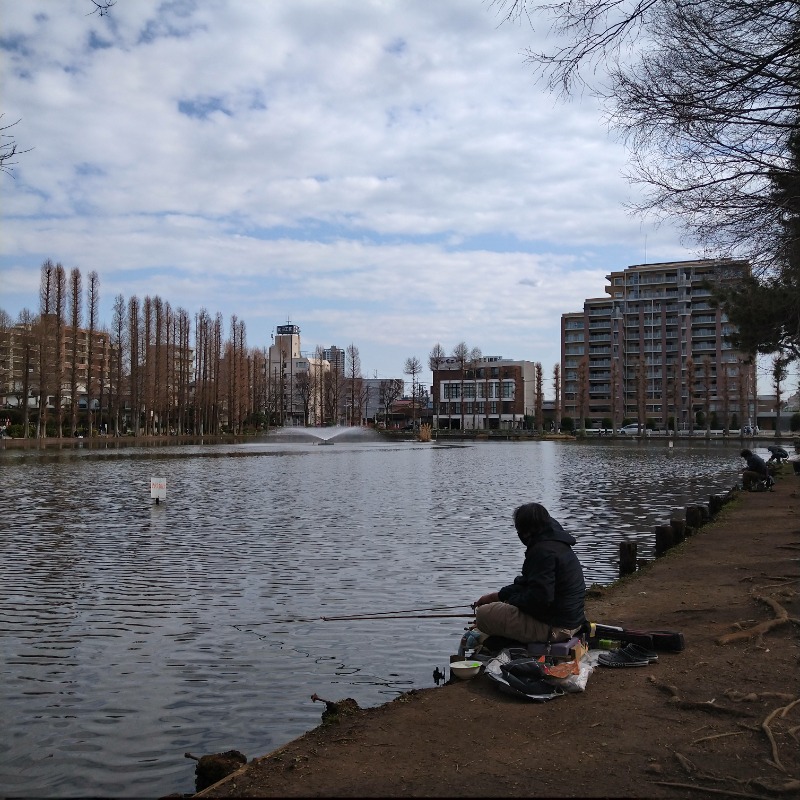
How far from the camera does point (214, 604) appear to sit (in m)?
10.6

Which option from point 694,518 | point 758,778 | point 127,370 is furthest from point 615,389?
point 758,778

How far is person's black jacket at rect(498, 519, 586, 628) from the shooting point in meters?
6.74

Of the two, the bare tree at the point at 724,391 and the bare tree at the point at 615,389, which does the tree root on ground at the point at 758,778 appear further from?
the bare tree at the point at 615,389

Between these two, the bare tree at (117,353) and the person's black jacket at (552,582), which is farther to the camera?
the bare tree at (117,353)

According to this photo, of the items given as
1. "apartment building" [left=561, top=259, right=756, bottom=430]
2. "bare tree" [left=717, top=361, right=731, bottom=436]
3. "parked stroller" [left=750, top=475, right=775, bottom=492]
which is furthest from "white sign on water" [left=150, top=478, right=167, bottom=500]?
"apartment building" [left=561, top=259, right=756, bottom=430]

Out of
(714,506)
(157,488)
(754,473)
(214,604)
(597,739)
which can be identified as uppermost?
(754,473)

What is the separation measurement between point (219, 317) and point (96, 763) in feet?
294

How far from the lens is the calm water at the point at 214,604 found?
6348mm

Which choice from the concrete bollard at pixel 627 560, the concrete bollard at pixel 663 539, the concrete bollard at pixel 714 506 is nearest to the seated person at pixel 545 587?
the concrete bollard at pixel 627 560

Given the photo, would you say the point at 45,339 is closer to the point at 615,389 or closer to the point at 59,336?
the point at 59,336

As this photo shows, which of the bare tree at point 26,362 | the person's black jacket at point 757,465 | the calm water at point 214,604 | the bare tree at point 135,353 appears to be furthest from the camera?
the bare tree at point 135,353

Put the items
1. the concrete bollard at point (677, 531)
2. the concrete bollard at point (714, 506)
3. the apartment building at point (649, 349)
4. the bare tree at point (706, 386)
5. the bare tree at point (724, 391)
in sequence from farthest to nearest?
the apartment building at point (649, 349), the bare tree at point (706, 386), the bare tree at point (724, 391), the concrete bollard at point (714, 506), the concrete bollard at point (677, 531)

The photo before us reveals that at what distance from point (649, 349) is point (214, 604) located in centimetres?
13430

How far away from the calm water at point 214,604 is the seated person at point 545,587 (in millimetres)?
1277
